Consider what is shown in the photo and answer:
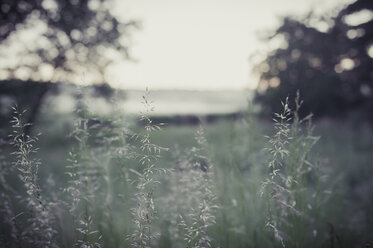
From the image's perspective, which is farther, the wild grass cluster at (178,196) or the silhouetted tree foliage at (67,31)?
the silhouetted tree foliage at (67,31)

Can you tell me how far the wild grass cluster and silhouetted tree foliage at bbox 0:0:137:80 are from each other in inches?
366

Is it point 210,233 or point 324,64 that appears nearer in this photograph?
point 210,233

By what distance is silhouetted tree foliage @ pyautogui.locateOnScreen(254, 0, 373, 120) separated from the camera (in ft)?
49.9

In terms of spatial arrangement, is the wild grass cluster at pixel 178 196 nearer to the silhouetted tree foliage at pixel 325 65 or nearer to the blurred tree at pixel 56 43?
the blurred tree at pixel 56 43

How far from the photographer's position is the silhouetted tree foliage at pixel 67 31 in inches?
398

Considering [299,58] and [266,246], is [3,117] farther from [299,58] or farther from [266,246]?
[299,58]

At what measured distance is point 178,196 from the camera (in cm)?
297

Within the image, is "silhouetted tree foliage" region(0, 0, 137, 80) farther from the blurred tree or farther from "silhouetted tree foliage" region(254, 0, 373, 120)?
"silhouetted tree foliage" region(254, 0, 373, 120)

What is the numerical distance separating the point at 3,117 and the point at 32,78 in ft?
9.50

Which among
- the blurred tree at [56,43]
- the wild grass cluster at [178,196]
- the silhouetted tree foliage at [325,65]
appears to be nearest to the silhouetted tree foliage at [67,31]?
the blurred tree at [56,43]

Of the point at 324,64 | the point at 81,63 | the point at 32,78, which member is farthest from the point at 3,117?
the point at 324,64

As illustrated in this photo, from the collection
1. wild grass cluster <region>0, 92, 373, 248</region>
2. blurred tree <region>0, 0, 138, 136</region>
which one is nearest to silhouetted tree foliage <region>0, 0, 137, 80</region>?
blurred tree <region>0, 0, 138, 136</region>

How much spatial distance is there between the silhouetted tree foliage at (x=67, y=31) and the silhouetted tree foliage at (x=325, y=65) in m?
12.0

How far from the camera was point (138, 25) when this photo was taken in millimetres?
13258
